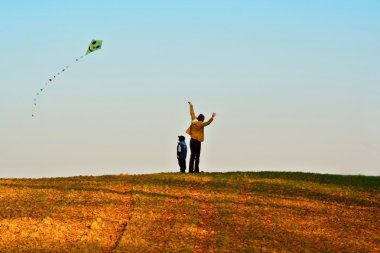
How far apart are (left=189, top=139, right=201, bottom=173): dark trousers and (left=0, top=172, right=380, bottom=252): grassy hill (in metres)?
1.09

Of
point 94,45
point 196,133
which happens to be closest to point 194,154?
point 196,133

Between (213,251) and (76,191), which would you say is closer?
(213,251)

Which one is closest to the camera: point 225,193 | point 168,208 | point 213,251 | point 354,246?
point 213,251

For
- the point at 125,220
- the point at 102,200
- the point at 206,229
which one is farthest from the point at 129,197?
the point at 206,229

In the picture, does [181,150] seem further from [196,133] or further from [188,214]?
[188,214]

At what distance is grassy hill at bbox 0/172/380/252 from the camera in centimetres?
1664

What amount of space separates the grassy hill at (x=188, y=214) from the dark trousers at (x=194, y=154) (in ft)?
3.58

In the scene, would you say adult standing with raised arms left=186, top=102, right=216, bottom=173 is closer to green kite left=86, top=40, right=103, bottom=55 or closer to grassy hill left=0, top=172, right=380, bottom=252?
grassy hill left=0, top=172, right=380, bottom=252

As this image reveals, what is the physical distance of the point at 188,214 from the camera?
2025 cm

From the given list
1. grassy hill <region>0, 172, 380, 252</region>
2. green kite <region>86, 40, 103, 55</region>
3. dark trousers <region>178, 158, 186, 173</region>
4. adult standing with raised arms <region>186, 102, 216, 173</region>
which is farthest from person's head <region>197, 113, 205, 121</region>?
green kite <region>86, 40, 103, 55</region>

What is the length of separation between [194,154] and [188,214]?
1115cm

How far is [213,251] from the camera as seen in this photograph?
1562cm

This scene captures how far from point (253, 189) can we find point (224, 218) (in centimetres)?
674

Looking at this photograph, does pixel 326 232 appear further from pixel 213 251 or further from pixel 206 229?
pixel 213 251
